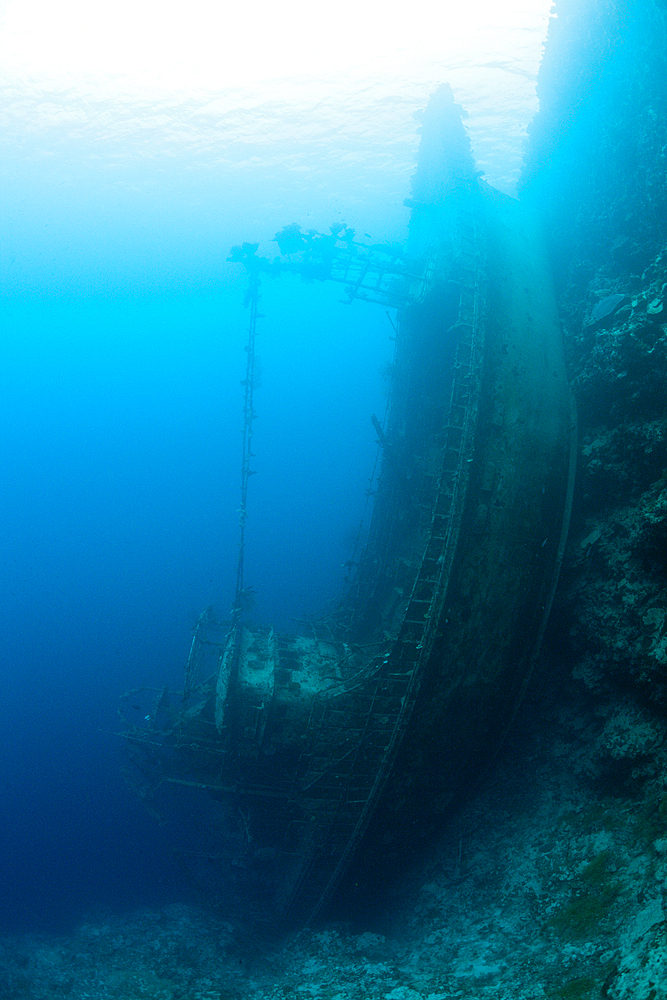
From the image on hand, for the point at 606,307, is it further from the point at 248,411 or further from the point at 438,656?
the point at 248,411

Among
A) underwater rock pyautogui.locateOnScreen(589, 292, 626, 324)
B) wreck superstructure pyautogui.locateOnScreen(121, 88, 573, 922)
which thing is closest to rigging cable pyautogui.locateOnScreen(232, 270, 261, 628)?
wreck superstructure pyautogui.locateOnScreen(121, 88, 573, 922)

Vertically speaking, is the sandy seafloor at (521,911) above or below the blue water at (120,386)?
below

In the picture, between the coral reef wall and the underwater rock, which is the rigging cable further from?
the underwater rock

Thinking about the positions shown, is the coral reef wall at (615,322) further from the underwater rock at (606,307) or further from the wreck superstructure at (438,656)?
the wreck superstructure at (438,656)

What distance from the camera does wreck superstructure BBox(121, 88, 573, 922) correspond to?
6.66 m

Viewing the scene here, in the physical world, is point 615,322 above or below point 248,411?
below

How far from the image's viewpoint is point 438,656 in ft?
21.6

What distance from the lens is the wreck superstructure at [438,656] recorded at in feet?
21.8

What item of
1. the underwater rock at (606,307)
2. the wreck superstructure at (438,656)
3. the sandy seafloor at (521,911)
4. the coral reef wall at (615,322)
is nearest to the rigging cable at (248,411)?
the wreck superstructure at (438,656)

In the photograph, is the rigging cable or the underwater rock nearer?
the underwater rock

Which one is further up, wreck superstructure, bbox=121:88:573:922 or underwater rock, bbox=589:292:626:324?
underwater rock, bbox=589:292:626:324

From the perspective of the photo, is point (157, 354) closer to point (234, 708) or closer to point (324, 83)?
point (324, 83)

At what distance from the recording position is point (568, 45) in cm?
828

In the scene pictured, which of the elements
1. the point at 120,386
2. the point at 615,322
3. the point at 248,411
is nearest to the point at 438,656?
the point at 248,411
